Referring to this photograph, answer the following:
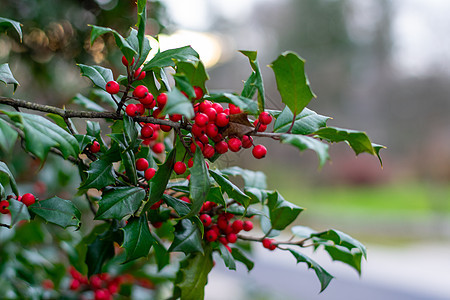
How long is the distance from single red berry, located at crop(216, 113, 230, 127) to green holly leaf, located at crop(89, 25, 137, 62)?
167 millimetres

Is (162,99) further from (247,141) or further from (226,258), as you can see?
(226,258)

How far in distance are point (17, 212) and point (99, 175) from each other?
0.13m

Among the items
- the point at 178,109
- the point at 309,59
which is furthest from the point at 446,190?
the point at 178,109

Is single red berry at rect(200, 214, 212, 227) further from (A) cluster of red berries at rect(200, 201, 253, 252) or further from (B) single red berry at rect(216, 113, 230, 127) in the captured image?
(B) single red berry at rect(216, 113, 230, 127)

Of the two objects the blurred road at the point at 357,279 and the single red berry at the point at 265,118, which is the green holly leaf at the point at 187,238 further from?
the blurred road at the point at 357,279

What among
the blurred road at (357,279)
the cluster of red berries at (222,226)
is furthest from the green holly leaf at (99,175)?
the blurred road at (357,279)

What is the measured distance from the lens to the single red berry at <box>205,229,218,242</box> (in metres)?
0.77

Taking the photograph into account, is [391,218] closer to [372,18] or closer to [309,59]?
[309,59]

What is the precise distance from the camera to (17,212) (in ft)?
1.99

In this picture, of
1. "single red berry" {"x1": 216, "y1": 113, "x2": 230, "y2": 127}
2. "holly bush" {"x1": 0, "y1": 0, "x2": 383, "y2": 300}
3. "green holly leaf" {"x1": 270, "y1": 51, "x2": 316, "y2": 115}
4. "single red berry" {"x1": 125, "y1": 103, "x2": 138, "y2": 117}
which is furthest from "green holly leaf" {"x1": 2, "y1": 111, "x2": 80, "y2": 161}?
"green holly leaf" {"x1": 270, "y1": 51, "x2": 316, "y2": 115}

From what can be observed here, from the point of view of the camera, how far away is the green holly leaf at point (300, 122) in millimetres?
596

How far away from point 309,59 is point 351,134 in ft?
42.8

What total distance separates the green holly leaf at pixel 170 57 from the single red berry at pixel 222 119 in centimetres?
12

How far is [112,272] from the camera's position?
4.62 feet
